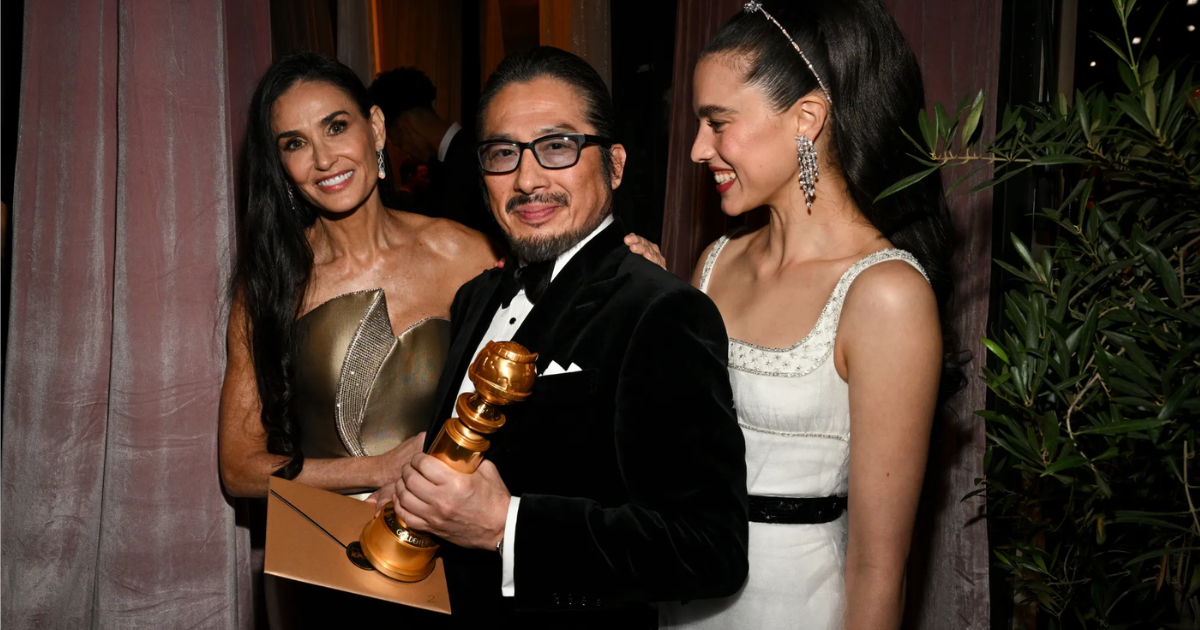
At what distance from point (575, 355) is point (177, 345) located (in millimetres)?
1326

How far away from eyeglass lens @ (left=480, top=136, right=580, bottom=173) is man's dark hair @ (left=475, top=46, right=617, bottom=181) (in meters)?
0.07

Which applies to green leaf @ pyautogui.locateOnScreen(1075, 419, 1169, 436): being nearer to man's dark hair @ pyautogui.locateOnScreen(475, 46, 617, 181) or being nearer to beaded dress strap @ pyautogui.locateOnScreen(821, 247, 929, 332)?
beaded dress strap @ pyautogui.locateOnScreen(821, 247, 929, 332)

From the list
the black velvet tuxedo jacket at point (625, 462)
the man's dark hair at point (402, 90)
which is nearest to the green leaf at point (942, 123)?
the black velvet tuxedo jacket at point (625, 462)

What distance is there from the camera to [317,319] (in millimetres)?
1921

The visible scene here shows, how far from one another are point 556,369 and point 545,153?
14.4 inches

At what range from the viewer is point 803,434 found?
1531mm

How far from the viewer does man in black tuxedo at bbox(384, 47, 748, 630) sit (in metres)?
1.20

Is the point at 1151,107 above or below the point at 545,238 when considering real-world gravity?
above

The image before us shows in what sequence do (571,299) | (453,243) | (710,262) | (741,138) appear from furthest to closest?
(453,243)
(710,262)
(741,138)
(571,299)

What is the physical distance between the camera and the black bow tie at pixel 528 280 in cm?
147

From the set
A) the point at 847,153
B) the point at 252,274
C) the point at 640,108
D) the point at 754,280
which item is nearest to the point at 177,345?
the point at 252,274

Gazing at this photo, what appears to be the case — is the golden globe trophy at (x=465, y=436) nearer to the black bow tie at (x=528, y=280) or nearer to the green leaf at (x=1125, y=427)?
the black bow tie at (x=528, y=280)

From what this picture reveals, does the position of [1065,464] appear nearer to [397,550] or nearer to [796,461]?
[796,461]

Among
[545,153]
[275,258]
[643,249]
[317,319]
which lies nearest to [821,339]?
[643,249]
